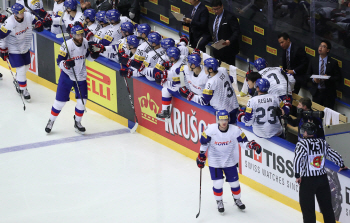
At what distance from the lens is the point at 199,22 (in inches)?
432

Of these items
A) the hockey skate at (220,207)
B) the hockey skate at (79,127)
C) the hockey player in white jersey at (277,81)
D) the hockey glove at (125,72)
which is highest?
the hockey player in white jersey at (277,81)

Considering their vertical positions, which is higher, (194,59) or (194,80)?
(194,59)

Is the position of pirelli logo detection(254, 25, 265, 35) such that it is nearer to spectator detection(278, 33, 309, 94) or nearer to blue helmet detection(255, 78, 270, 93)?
spectator detection(278, 33, 309, 94)

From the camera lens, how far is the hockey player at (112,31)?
10.9 meters

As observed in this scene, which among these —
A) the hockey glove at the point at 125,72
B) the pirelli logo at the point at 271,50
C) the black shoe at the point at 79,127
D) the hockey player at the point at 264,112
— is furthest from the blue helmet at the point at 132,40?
the hockey player at the point at 264,112

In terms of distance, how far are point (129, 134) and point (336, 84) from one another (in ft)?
12.3

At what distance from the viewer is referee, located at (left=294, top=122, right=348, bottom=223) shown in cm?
688

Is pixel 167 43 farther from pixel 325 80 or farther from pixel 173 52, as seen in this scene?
pixel 325 80

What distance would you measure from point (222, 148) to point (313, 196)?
1.42 m

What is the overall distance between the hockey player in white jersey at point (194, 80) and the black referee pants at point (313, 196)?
106 inches

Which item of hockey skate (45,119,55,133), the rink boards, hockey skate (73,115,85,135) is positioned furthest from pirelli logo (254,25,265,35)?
hockey skate (45,119,55,133)

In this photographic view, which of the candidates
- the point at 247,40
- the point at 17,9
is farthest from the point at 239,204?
the point at 17,9

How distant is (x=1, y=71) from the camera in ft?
44.5

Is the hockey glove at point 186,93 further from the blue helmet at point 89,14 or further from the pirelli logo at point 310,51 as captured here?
the blue helmet at point 89,14
